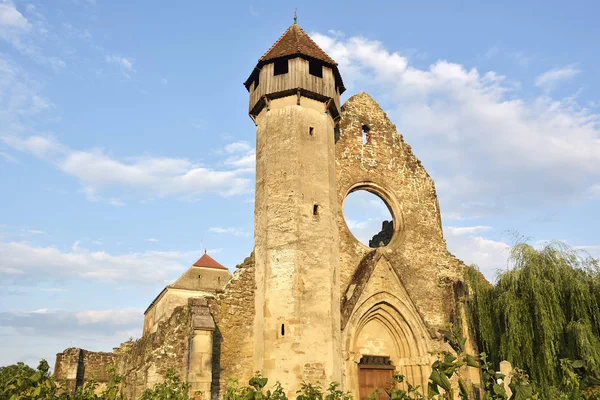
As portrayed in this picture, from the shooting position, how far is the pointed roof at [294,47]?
45.9 ft

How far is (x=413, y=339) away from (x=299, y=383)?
4.45 m

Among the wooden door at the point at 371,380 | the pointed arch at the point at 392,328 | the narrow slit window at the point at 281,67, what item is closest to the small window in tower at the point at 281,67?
the narrow slit window at the point at 281,67

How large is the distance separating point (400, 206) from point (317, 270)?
496 centimetres

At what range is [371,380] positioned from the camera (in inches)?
529

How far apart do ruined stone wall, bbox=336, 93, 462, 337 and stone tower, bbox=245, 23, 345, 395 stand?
49.3 inches

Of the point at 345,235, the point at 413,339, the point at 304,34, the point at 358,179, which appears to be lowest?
the point at 413,339

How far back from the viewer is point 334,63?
14531 mm

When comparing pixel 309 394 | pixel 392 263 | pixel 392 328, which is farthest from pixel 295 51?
pixel 309 394

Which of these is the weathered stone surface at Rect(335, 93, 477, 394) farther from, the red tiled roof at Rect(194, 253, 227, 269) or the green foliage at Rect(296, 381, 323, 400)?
the red tiled roof at Rect(194, 253, 227, 269)

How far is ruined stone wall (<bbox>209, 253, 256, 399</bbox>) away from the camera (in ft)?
38.8

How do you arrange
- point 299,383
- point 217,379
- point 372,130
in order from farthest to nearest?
point 372,130 → point 217,379 → point 299,383

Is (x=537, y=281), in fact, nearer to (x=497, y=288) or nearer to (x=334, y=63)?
(x=497, y=288)

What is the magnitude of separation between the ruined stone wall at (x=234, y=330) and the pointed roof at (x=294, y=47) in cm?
586

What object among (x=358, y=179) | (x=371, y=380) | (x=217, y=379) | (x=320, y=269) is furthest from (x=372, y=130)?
(x=217, y=379)
